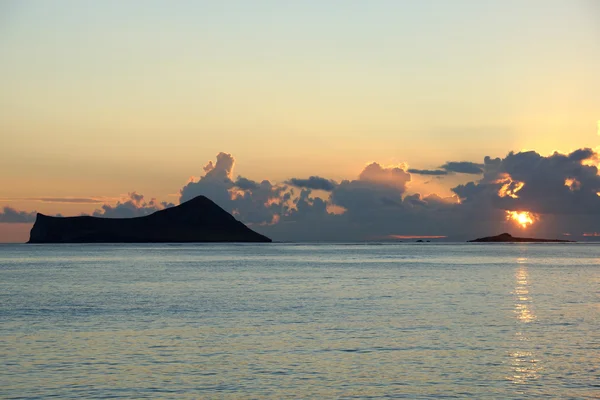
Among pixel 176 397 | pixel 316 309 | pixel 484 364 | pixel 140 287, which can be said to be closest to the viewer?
pixel 176 397

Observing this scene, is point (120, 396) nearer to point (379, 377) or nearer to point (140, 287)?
point (379, 377)

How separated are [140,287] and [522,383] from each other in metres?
66.5

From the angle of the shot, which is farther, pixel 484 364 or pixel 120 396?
pixel 484 364

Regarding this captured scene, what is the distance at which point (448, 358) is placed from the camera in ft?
121

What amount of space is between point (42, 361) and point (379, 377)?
53.8ft

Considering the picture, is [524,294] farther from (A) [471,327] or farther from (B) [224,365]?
(B) [224,365]

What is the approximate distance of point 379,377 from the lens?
32.7 metres

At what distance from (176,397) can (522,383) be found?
14397 millimetres

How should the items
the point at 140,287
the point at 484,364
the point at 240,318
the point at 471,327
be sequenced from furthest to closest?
the point at 140,287 → the point at 240,318 → the point at 471,327 → the point at 484,364

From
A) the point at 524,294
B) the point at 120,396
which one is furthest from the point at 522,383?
the point at 524,294

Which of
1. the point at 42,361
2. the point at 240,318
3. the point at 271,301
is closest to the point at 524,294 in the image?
the point at 271,301

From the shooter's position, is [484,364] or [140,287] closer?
[484,364]

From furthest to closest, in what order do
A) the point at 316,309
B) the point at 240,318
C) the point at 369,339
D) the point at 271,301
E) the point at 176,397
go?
the point at 271,301 → the point at 316,309 → the point at 240,318 → the point at 369,339 → the point at 176,397

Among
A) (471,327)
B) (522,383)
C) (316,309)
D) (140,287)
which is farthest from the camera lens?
(140,287)
